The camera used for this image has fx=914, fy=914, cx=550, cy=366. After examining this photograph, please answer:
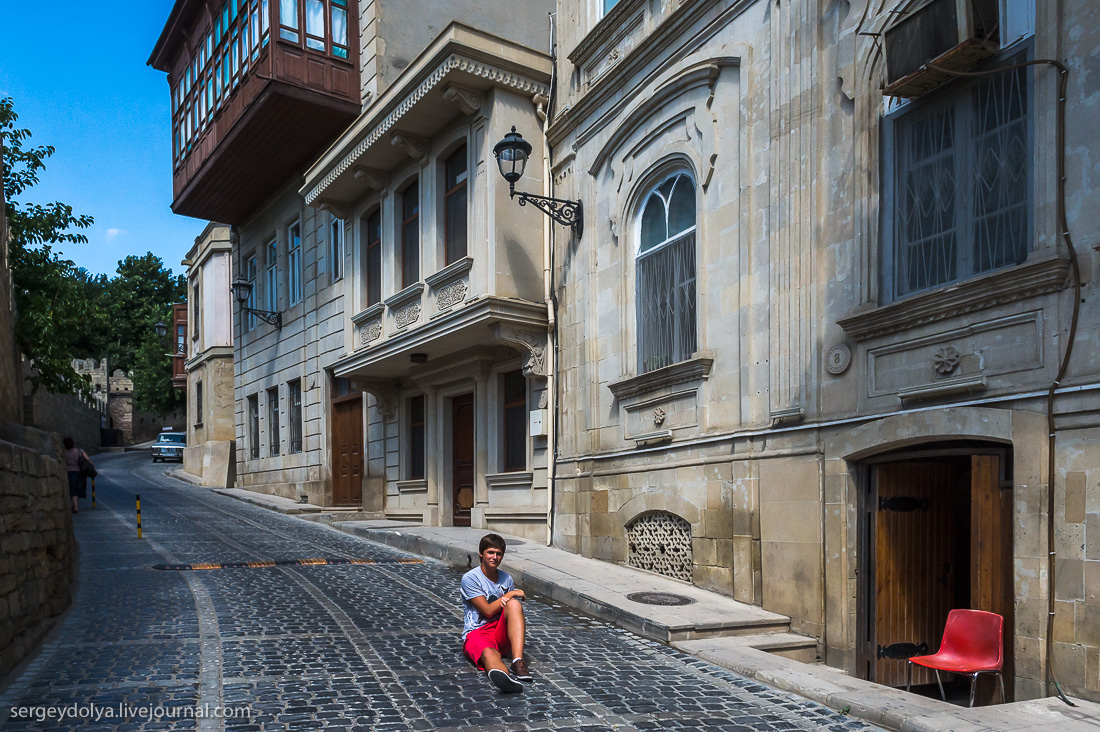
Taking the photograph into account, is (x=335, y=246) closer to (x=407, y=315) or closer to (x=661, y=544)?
(x=407, y=315)

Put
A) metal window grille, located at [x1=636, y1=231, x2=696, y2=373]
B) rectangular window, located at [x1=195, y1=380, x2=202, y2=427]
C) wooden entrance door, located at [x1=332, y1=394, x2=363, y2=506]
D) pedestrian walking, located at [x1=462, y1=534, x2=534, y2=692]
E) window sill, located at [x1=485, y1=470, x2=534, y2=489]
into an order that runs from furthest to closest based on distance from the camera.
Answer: rectangular window, located at [x1=195, y1=380, x2=202, y2=427], wooden entrance door, located at [x1=332, y1=394, x2=363, y2=506], window sill, located at [x1=485, y1=470, x2=534, y2=489], metal window grille, located at [x1=636, y1=231, x2=696, y2=373], pedestrian walking, located at [x1=462, y1=534, x2=534, y2=692]

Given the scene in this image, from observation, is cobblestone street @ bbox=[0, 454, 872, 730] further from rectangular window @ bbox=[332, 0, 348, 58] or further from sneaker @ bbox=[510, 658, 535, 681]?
rectangular window @ bbox=[332, 0, 348, 58]

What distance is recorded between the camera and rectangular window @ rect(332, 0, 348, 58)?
65.0ft

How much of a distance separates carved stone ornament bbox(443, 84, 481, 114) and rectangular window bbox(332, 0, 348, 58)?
6.60 m

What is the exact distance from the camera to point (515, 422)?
49.6 ft

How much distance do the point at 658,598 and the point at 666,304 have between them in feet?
12.1

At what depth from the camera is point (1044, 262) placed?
640 cm

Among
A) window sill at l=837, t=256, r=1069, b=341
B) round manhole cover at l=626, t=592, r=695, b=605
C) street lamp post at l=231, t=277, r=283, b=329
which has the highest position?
street lamp post at l=231, t=277, r=283, b=329

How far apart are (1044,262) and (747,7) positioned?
497cm

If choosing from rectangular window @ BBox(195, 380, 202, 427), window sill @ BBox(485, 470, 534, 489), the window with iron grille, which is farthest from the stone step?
rectangular window @ BBox(195, 380, 202, 427)

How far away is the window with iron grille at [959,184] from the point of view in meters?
7.05

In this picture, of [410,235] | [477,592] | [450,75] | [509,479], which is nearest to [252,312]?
[410,235]

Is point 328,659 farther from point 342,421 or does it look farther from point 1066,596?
point 342,421

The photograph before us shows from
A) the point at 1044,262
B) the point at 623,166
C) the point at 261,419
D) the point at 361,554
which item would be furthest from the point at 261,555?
the point at 261,419
